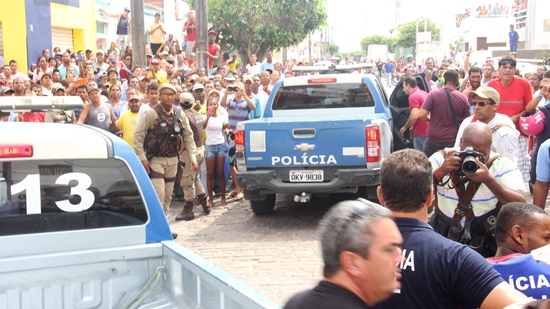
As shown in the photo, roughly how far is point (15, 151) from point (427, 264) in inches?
91.0

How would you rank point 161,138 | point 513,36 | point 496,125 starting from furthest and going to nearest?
point 513,36
point 161,138
point 496,125

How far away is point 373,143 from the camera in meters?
7.80

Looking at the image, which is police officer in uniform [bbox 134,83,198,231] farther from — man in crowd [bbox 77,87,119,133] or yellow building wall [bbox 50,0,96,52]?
yellow building wall [bbox 50,0,96,52]

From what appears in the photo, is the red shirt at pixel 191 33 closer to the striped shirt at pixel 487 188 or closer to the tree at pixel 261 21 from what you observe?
the tree at pixel 261 21

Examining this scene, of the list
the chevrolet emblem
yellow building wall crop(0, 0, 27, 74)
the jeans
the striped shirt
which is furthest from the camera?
yellow building wall crop(0, 0, 27, 74)

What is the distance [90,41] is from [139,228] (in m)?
20.8

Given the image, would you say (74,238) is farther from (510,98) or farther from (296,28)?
(296,28)

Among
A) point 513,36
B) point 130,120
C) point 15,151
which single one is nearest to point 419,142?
point 130,120

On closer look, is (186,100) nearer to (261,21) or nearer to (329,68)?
(329,68)

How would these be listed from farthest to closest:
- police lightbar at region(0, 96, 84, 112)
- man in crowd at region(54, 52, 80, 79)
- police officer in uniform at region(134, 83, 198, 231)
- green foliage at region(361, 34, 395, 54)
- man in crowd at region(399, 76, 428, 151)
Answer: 1. green foliage at region(361, 34, 395, 54)
2. man in crowd at region(54, 52, 80, 79)
3. man in crowd at region(399, 76, 428, 151)
4. police officer in uniform at region(134, 83, 198, 231)
5. police lightbar at region(0, 96, 84, 112)

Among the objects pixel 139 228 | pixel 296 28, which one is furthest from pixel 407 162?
pixel 296 28

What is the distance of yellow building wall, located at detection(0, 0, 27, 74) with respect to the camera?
18453 millimetres

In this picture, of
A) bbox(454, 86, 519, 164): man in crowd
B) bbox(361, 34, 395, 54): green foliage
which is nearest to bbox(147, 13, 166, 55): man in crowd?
bbox(454, 86, 519, 164): man in crowd

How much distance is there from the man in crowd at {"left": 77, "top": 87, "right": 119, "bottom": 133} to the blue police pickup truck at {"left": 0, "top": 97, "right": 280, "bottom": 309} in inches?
203
